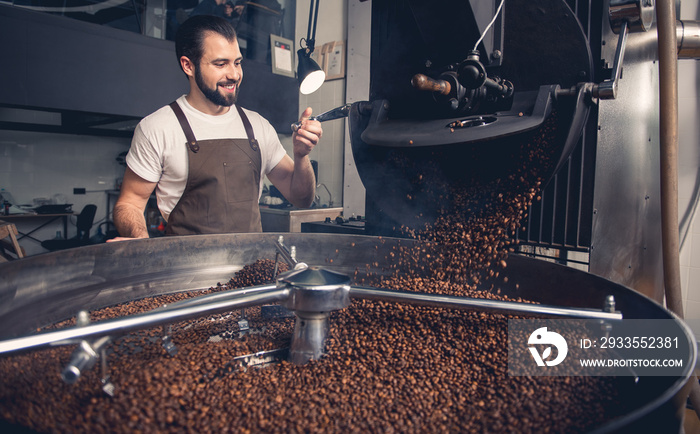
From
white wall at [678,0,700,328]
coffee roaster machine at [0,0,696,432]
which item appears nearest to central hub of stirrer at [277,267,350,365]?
coffee roaster machine at [0,0,696,432]

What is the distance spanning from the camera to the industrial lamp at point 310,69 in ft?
5.47

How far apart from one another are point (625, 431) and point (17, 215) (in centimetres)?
685

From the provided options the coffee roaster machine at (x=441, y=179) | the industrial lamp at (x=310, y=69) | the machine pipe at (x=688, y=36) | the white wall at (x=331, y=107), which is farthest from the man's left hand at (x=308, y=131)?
the white wall at (x=331, y=107)

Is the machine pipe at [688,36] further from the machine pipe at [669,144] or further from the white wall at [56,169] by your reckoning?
the white wall at [56,169]

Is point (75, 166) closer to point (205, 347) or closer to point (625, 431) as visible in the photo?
point (205, 347)

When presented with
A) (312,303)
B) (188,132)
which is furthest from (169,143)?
(312,303)

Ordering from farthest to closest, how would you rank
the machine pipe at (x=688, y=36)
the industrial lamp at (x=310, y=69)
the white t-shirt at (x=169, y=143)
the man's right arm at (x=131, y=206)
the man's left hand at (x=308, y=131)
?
the white t-shirt at (x=169, y=143)
the man's right arm at (x=131, y=206)
the industrial lamp at (x=310, y=69)
the man's left hand at (x=308, y=131)
the machine pipe at (x=688, y=36)

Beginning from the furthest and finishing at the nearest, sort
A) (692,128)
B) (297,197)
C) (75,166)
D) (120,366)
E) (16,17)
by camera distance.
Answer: (75,166) → (16,17) → (297,197) → (692,128) → (120,366)

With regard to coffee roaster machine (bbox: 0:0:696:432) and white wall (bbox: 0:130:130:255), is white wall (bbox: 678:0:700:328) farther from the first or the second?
white wall (bbox: 0:130:130:255)

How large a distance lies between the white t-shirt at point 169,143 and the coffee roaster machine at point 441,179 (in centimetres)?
78

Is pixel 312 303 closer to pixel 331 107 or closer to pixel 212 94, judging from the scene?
pixel 212 94

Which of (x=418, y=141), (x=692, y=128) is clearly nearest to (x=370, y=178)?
(x=418, y=141)

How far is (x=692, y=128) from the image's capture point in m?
2.12

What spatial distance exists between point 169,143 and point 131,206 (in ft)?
1.11
